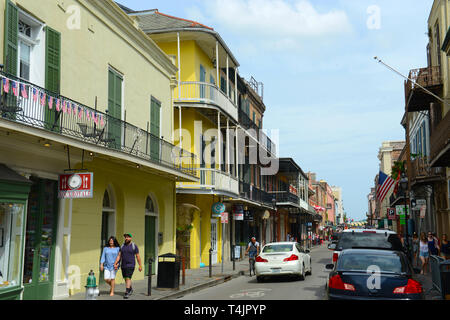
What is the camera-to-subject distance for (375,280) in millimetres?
9102

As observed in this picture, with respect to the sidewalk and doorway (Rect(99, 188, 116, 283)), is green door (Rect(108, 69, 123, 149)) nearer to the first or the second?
doorway (Rect(99, 188, 116, 283))

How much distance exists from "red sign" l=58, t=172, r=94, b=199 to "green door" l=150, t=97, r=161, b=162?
506 centimetres

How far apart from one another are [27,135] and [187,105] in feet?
43.8

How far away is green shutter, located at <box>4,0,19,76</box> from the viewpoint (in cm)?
1116

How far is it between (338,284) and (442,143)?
12.8 m

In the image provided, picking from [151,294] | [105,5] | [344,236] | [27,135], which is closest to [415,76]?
[344,236]

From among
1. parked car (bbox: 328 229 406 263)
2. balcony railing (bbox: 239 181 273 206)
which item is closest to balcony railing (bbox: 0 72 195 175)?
parked car (bbox: 328 229 406 263)

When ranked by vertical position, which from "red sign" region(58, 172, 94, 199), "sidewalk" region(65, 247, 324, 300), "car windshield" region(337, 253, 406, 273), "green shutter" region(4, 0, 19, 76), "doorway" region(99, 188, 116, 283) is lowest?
"sidewalk" region(65, 247, 324, 300)

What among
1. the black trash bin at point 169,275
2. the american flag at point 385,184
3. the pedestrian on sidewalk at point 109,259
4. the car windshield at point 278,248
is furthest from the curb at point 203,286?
the american flag at point 385,184

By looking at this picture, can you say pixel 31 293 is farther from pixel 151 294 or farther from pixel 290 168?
pixel 290 168

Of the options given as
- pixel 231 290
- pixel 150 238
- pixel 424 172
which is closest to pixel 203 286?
pixel 231 290

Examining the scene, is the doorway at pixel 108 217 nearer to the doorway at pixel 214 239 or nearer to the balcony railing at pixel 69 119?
the balcony railing at pixel 69 119

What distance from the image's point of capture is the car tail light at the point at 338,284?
914 cm

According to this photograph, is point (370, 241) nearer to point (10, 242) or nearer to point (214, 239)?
point (10, 242)
